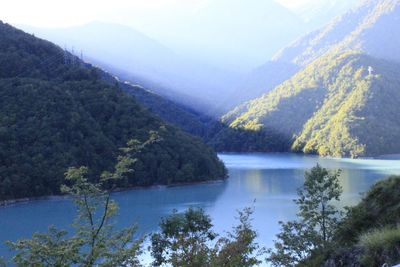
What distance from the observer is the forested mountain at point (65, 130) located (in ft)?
194

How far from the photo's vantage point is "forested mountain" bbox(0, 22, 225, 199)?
59.1 metres

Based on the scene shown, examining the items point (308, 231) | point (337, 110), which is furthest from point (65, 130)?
point (337, 110)

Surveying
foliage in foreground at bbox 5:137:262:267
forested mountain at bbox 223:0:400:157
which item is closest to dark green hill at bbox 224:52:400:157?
forested mountain at bbox 223:0:400:157

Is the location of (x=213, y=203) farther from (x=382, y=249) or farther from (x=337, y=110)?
(x=337, y=110)

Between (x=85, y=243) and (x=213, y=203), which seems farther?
(x=213, y=203)

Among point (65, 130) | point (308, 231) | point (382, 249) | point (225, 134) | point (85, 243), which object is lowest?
point (308, 231)

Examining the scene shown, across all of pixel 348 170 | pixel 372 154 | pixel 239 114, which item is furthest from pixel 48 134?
pixel 239 114

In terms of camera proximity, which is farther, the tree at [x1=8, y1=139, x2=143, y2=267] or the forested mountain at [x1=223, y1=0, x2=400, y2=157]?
the forested mountain at [x1=223, y1=0, x2=400, y2=157]

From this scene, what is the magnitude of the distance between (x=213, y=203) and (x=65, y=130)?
83.8 feet

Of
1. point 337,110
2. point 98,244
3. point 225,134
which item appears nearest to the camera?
point 98,244

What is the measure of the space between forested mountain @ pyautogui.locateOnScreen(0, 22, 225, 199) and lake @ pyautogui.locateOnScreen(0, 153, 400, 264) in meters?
2.97

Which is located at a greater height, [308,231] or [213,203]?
[308,231]

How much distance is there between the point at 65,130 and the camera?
218 ft

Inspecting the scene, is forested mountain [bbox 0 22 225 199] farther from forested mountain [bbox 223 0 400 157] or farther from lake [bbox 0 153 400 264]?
forested mountain [bbox 223 0 400 157]
